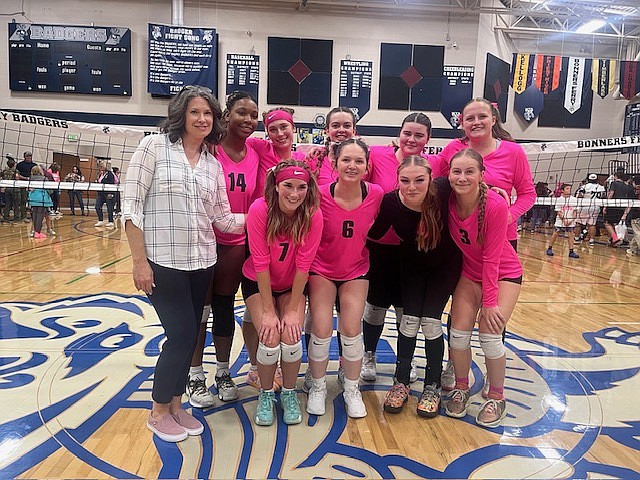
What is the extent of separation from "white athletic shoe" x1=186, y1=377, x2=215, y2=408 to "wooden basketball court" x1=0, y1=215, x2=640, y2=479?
0.05m

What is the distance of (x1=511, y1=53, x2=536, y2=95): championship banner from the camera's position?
40.2 feet

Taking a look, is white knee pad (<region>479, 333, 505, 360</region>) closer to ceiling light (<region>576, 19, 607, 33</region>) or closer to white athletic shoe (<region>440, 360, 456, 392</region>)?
white athletic shoe (<region>440, 360, 456, 392</region>)

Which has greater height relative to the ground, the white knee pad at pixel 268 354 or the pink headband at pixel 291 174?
the pink headband at pixel 291 174

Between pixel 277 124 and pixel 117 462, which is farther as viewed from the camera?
pixel 277 124

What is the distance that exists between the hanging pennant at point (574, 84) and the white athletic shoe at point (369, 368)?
12930mm

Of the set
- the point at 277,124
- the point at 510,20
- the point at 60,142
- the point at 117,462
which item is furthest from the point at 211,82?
the point at 117,462

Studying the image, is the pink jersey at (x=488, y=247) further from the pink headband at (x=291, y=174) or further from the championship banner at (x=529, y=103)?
the championship banner at (x=529, y=103)

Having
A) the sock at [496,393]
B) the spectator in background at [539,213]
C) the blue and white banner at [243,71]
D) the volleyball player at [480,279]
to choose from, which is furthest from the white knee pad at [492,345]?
the spectator in background at [539,213]

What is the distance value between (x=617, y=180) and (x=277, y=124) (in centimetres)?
→ 862

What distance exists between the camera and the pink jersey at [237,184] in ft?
8.08

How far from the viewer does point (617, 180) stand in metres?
8.84

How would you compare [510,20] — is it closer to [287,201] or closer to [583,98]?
[583,98]

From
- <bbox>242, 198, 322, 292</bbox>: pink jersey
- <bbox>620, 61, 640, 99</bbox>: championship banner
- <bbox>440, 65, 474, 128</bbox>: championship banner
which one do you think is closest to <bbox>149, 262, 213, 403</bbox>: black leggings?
<bbox>242, 198, 322, 292</bbox>: pink jersey

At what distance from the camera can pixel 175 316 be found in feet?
6.78
